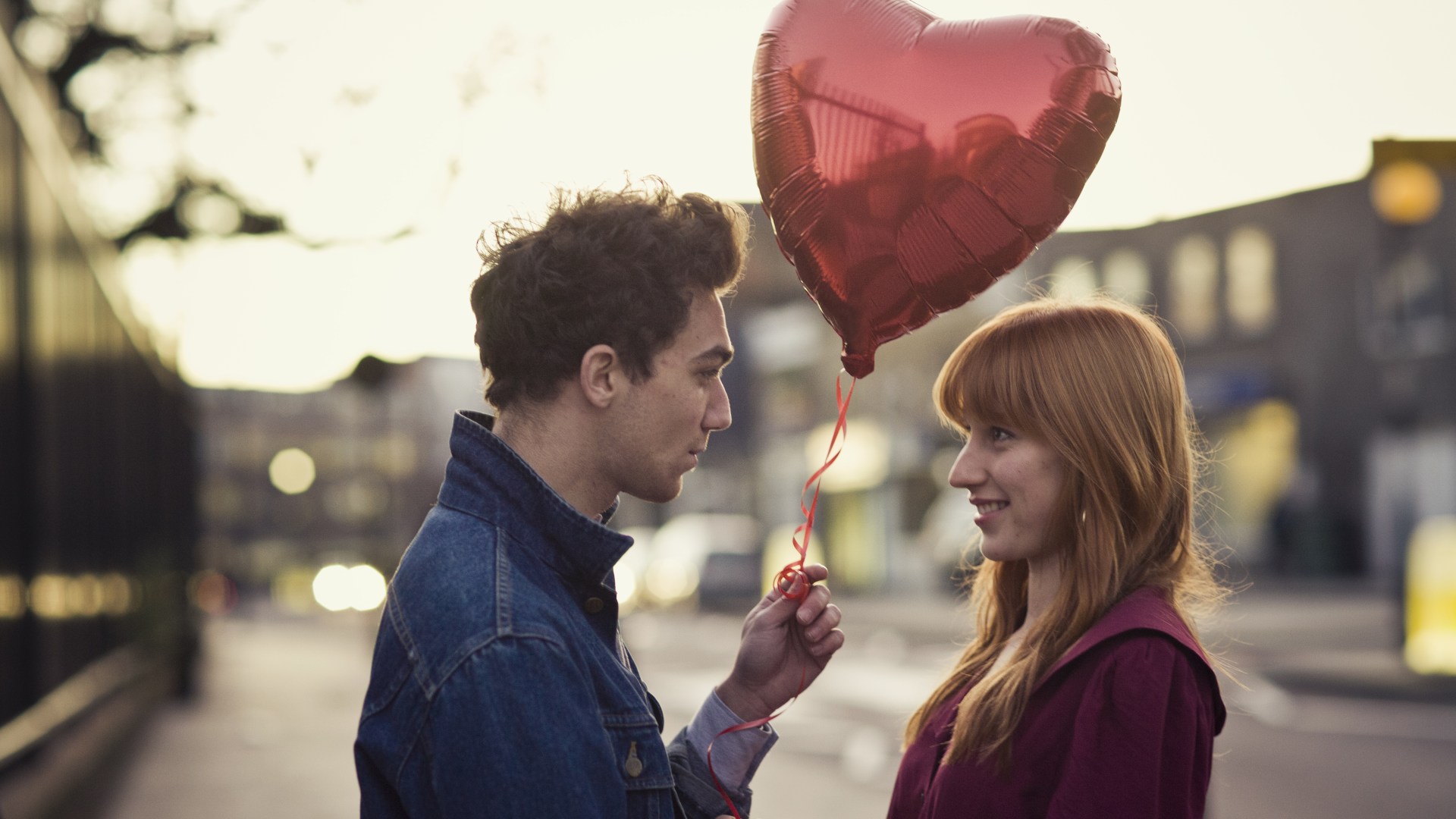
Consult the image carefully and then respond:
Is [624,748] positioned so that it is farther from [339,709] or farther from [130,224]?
[339,709]

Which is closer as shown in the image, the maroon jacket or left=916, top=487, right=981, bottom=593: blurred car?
the maroon jacket

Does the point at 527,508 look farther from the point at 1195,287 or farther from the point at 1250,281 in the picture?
the point at 1195,287

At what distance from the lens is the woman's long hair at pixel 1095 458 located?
2.31 metres

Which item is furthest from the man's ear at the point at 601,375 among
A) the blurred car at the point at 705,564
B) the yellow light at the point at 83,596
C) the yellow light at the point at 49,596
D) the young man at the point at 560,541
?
the blurred car at the point at 705,564

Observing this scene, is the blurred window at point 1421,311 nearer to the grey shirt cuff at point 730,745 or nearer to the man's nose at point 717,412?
the grey shirt cuff at point 730,745

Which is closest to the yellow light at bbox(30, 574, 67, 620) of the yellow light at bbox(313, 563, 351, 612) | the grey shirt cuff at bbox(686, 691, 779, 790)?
the grey shirt cuff at bbox(686, 691, 779, 790)

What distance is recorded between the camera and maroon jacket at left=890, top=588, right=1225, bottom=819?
2070 mm

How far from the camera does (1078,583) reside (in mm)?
2326

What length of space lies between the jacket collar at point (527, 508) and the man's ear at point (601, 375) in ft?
0.52

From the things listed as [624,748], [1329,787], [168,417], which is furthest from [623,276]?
[168,417]

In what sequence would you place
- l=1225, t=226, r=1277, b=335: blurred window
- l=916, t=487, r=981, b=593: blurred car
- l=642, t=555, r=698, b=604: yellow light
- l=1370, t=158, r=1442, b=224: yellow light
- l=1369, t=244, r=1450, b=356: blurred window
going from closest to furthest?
l=1370, t=158, r=1442, b=224: yellow light < l=1369, t=244, r=1450, b=356: blurred window < l=916, t=487, r=981, b=593: blurred car < l=1225, t=226, r=1277, b=335: blurred window < l=642, t=555, r=698, b=604: yellow light

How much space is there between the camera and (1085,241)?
104ft

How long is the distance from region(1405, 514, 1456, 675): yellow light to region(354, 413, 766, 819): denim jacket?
11.2 meters

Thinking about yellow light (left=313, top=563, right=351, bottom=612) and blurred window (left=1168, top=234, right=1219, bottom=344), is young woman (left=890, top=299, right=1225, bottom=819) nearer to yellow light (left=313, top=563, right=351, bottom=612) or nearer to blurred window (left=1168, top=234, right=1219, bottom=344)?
blurred window (left=1168, top=234, right=1219, bottom=344)
